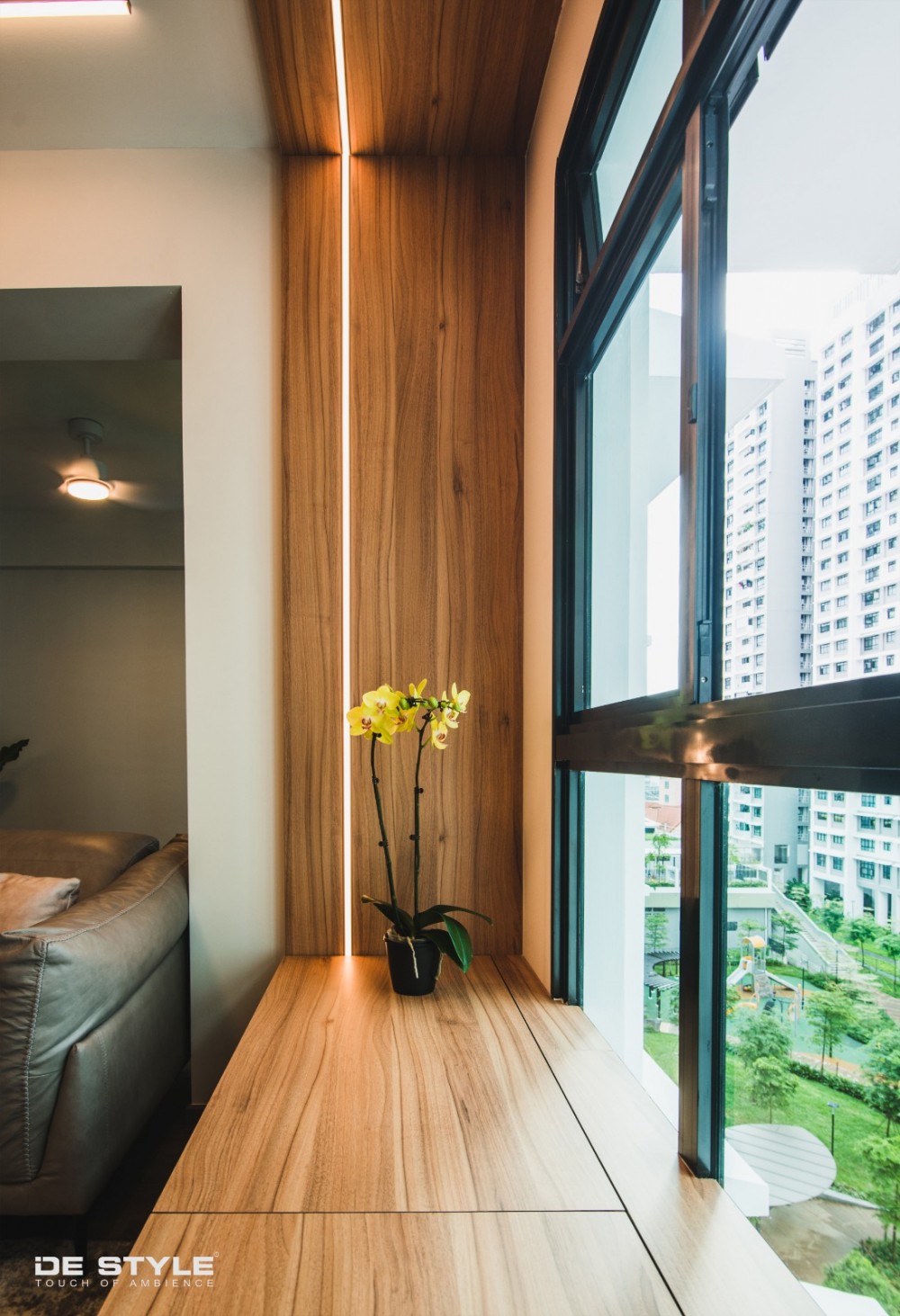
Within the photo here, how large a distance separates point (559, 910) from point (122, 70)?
216 cm

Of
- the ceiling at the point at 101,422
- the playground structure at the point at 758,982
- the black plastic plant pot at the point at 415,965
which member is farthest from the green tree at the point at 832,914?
the ceiling at the point at 101,422

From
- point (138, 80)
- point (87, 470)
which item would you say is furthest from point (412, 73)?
point (87, 470)

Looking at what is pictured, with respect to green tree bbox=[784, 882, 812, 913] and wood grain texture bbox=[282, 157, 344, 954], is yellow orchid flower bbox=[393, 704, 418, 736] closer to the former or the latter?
wood grain texture bbox=[282, 157, 344, 954]

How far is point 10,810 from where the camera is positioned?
4.75m

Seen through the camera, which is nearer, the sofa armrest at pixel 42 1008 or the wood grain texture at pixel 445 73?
the sofa armrest at pixel 42 1008

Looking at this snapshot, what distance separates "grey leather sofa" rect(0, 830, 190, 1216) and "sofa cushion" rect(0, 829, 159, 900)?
0.38 metres

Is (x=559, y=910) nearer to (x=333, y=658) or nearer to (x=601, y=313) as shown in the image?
(x=333, y=658)

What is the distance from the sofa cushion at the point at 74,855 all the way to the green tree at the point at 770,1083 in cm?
193

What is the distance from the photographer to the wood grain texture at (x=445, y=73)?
1649mm

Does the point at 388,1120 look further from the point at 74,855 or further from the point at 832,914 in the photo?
the point at 74,855

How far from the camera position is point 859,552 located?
608 mm

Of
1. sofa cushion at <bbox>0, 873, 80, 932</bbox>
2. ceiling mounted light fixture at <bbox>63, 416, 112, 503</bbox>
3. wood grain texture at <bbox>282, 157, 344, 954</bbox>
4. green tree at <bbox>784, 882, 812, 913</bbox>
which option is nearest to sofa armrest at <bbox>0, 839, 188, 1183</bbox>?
sofa cushion at <bbox>0, 873, 80, 932</bbox>

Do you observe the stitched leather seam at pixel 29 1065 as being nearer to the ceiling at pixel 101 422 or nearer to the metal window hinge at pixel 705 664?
the metal window hinge at pixel 705 664

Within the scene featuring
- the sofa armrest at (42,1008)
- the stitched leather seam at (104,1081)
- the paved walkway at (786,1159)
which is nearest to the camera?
the paved walkway at (786,1159)
